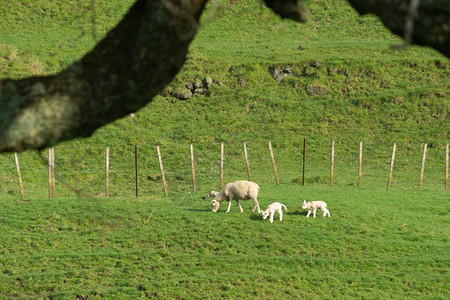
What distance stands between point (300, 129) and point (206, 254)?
23073 millimetres

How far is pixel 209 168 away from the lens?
1184 inches

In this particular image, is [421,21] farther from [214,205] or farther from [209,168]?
[209,168]

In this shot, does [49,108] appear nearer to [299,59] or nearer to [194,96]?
[194,96]

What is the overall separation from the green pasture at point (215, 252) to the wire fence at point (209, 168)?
5622 mm

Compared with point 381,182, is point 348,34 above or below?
above

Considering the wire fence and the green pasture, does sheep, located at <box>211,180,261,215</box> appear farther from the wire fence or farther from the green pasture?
the wire fence

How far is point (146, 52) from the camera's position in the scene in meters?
3.82

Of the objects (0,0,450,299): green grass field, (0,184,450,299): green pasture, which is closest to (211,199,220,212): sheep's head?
Result: (0,184,450,299): green pasture

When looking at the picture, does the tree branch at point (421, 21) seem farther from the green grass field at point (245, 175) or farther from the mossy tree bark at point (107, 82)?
the green grass field at point (245, 175)

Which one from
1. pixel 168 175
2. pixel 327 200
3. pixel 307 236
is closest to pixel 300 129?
pixel 168 175

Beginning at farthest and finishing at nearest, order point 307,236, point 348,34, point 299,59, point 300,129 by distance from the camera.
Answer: point 348,34, point 299,59, point 300,129, point 307,236

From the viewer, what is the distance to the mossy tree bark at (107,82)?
382 cm

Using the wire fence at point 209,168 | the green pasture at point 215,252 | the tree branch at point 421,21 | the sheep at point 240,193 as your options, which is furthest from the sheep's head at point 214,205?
the tree branch at point 421,21

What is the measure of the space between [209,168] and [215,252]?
14787 mm
